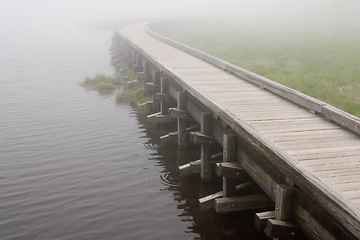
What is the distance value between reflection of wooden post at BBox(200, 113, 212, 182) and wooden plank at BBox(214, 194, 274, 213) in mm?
1861

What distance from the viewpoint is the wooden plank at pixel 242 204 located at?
704 centimetres

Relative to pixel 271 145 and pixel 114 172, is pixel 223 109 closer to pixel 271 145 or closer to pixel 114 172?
pixel 271 145

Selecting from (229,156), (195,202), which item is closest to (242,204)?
(229,156)

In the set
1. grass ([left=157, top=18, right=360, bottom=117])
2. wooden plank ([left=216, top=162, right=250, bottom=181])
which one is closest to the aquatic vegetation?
grass ([left=157, top=18, right=360, bottom=117])

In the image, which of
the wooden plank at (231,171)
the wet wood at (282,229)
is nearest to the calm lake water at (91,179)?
the wooden plank at (231,171)

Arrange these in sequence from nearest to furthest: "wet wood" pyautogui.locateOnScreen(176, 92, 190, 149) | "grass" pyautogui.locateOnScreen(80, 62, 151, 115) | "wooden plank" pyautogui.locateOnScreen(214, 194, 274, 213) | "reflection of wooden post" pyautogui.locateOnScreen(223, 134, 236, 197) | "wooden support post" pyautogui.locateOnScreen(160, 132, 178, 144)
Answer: "wooden plank" pyautogui.locateOnScreen(214, 194, 274, 213)
"reflection of wooden post" pyautogui.locateOnScreen(223, 134, 236, 197)
"wet wood" pyautogui.locateOnScreen(176, 92, 190, 149)
"wooden support post" pyautogui.locateOnScreen(160, 132, 178, 144)
"grass" pyautogui.locateOnScreen(80, 62, 151, 115)

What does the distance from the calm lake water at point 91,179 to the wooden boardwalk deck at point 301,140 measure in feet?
6.05

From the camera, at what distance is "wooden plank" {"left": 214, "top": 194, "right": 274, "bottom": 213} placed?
7043mm

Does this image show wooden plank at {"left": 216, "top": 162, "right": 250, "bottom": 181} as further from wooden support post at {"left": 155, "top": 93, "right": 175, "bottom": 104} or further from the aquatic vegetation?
the aquatic vegetation

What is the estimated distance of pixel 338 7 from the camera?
48250 millimetres

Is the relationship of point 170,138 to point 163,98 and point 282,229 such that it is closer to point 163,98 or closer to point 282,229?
point 163,98

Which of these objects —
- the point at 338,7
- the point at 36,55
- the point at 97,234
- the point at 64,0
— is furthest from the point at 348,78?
the point at 64,0

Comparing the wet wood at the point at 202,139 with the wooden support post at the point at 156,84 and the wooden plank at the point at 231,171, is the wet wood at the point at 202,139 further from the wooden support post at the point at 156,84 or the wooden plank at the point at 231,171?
the wooden support post at the point at 156,84

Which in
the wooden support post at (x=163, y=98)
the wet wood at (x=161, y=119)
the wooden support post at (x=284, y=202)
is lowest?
the wet wood at (x=161, y=119)
